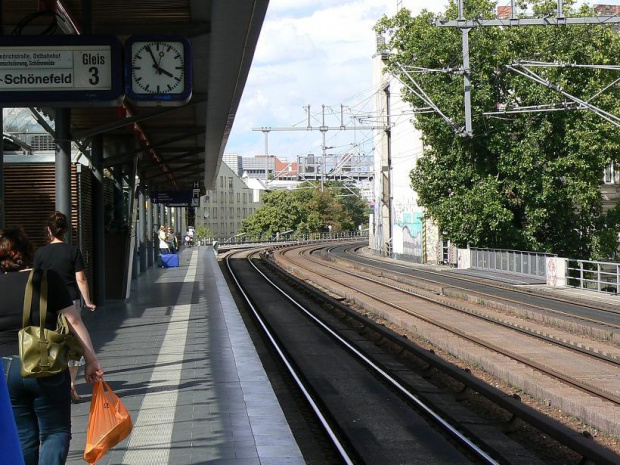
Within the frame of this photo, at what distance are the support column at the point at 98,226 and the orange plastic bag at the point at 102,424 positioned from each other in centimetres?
1396

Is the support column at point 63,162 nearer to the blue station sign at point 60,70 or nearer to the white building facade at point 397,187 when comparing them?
the blue station sign at point 60,70

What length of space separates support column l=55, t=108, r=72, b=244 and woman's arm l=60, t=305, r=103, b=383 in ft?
27.9

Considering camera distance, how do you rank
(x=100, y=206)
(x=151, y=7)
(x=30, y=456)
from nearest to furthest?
1. (x=30, y=456)
2. (x=151, y=7)
3. (x=100, y=206)

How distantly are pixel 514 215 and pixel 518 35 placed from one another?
8036 mm

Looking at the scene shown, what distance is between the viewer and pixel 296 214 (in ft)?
358

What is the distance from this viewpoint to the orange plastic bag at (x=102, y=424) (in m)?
5.73

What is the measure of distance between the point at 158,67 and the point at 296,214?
325 feet

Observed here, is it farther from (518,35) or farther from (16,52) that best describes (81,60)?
(518,35)

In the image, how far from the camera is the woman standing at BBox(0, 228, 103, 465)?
514 cm

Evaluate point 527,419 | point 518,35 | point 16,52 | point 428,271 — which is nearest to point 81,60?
point 16,52

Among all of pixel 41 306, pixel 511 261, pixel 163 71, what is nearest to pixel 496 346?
pixel 163 71

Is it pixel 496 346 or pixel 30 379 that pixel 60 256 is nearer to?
pixel 30 379

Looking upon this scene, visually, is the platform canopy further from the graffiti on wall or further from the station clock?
the graffiti on wall

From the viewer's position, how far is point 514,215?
137 ft
